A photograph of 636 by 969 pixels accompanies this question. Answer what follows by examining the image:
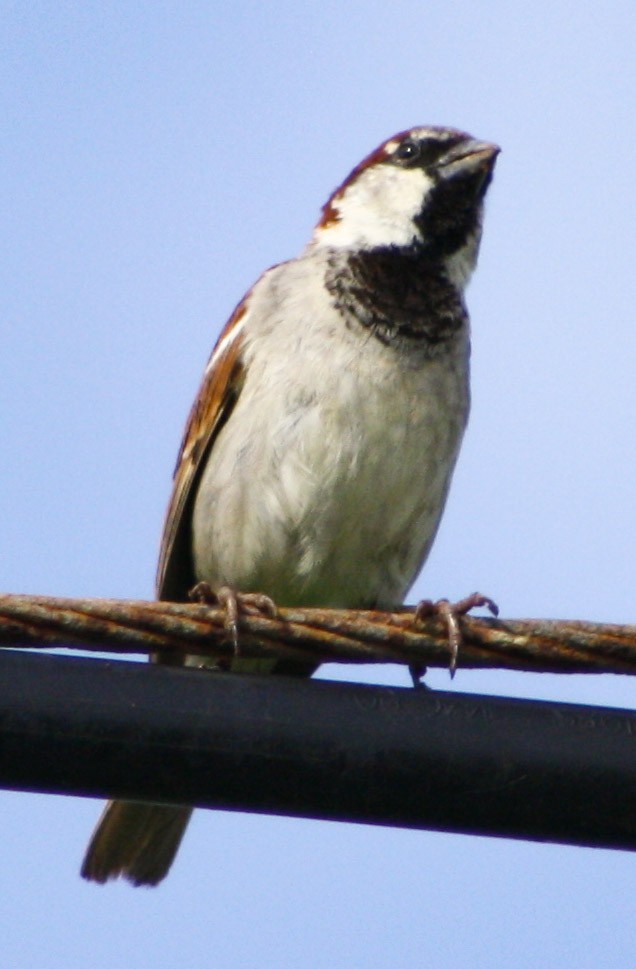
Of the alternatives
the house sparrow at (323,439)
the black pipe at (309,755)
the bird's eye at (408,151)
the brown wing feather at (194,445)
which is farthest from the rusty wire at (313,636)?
the bird's eye at (408,151)

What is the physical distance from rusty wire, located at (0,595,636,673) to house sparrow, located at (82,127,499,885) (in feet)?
6.53

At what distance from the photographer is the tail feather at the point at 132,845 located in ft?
15.0

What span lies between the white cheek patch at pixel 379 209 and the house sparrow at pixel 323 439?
50 mm

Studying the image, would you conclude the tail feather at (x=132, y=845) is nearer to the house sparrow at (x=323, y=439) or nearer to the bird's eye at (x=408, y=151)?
the house sparrow at (x=323, y=439)

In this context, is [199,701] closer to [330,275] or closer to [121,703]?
[121,703]

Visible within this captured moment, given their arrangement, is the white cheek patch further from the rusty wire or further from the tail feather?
the rusty wire

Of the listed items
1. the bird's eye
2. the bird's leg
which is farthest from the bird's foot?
Answer: the bird's eye

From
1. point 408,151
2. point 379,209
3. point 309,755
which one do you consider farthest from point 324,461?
point 309,755

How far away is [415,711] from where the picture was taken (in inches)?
103

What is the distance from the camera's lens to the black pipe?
8.13 ft

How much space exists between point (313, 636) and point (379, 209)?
11.2 feet

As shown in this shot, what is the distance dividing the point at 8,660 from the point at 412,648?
0.73 metres

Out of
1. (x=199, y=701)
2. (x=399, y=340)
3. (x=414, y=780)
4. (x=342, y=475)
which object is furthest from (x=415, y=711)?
(x=399, y=340)

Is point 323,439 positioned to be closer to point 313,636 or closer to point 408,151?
point 408,151
